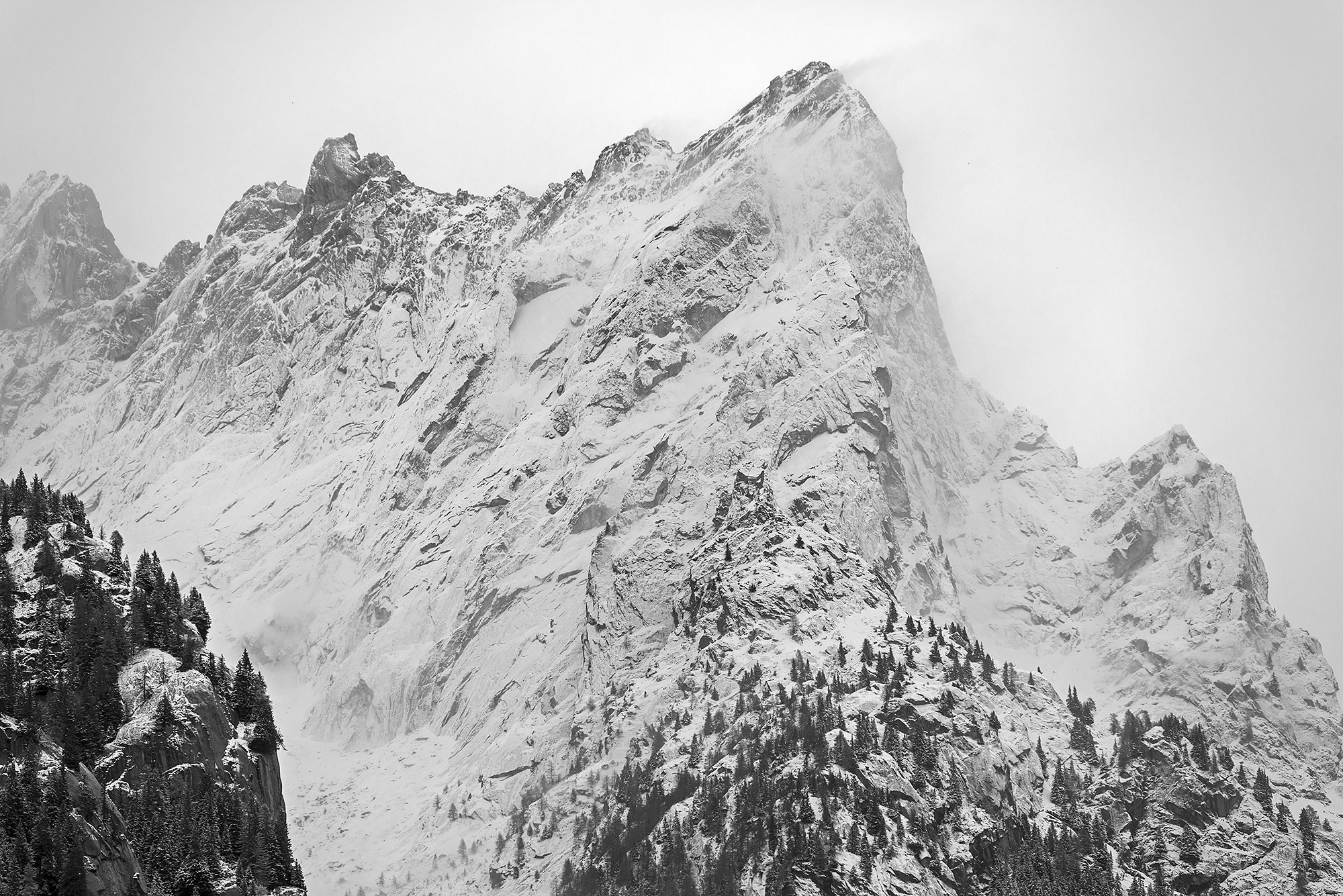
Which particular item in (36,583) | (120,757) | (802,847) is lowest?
(120,757)

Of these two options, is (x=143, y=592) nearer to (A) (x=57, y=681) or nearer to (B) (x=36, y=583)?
(B) (x=36, y=583)

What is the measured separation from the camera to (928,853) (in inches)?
7466

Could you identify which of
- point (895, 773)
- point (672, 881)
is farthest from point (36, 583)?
point (895, 773)

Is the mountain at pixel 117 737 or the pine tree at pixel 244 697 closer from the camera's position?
the mountain at pixel 117 737

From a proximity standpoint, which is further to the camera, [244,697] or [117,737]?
[244,697]

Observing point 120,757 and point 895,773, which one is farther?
point 895,773

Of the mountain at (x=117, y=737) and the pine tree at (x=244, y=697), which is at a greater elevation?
the pine tree at (x=244, y=697)

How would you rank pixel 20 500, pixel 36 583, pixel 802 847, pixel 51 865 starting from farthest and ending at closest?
pixel 802 847 → pixel 20 500 → pixel 36 583 → pixel 51 865

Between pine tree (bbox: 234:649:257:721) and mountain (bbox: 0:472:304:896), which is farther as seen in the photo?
pine tree (bbox: 234:649:257:721)

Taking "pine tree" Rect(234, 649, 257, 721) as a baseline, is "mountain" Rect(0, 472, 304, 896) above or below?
below

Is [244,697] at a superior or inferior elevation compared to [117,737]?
superior

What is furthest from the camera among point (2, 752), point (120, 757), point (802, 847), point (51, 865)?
point (802, 847)

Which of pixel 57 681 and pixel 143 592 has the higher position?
pixel 143 592

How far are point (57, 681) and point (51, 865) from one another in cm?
2564
